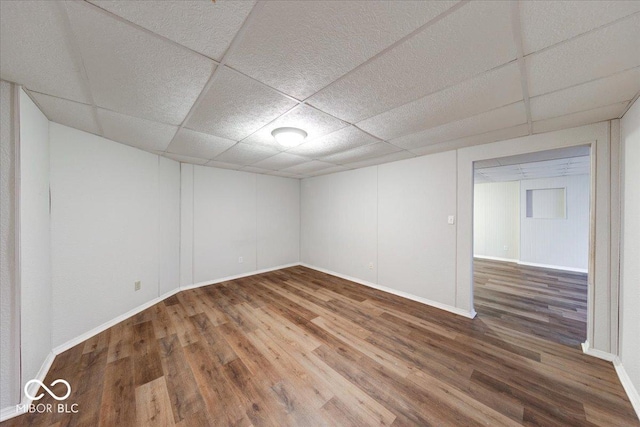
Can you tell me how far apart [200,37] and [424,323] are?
11.0ft

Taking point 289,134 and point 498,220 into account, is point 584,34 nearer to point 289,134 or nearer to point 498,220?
point 289,134

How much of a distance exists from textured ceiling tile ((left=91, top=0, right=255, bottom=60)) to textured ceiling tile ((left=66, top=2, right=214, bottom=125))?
80 mm

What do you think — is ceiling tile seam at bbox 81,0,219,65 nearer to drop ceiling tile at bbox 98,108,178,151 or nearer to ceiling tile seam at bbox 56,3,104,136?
ceiling tile seam at bbox 56,3,104,136

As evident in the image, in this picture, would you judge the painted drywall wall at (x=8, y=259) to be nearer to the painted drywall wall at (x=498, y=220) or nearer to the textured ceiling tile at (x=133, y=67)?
the textured ceiling tile at (x=133, y=67)

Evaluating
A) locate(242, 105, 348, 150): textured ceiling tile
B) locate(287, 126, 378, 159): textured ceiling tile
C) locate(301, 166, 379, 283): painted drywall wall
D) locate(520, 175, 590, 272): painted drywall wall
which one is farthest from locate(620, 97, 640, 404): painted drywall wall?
locate(520, 175, 590, 272): painted drywall wall

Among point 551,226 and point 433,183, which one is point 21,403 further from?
→ point 551,226

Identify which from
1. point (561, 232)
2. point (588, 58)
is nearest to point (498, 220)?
point (561, 232)

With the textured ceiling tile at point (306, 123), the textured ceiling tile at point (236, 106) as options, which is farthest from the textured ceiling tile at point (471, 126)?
the textured ceiling tile at point (236, 106)

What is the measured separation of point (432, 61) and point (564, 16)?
53 centimetres

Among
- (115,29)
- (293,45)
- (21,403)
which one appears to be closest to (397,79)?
(293,45)

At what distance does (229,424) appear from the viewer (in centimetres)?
140

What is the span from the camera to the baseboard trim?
142 centimetres

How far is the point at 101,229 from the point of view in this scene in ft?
8.20

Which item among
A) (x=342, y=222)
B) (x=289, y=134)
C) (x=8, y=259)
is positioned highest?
(x=289, y=134)
